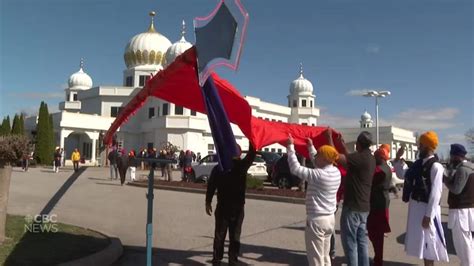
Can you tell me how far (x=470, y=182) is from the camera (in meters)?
6.16

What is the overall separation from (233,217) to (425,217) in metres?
2.49

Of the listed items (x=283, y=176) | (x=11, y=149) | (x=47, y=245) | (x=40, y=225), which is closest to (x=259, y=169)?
(x=283, y=176)

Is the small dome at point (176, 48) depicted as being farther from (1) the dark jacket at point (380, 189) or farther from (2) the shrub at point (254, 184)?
(1) the dark jacket at point (380, 189)

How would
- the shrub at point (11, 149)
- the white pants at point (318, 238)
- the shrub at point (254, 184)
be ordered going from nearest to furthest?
1. the white pants at point (318, 238)
2. the shrub at point (11, 149)
3. the shrub at point (254, 184)

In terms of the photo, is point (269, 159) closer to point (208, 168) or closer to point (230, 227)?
point (208, 168)

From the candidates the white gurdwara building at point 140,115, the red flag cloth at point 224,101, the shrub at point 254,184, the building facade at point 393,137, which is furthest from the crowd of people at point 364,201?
the building facade at point 393,137

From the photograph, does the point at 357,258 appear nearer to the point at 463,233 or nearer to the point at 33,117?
the point at 463,233

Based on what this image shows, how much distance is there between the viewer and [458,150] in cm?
623

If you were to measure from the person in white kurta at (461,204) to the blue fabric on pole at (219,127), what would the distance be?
2.93m

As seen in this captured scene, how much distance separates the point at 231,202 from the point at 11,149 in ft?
12.3

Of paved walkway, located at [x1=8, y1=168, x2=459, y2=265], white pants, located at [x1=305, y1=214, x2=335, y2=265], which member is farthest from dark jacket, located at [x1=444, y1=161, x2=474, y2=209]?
white pants, located at [x1=305, y1=214, x2=335, y2=265]

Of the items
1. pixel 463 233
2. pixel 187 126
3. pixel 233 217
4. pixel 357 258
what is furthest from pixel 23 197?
pixel 187 126

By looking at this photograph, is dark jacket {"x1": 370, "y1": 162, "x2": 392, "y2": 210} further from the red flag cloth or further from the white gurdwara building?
the white gurdwara building

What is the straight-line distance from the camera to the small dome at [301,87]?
261 ft
